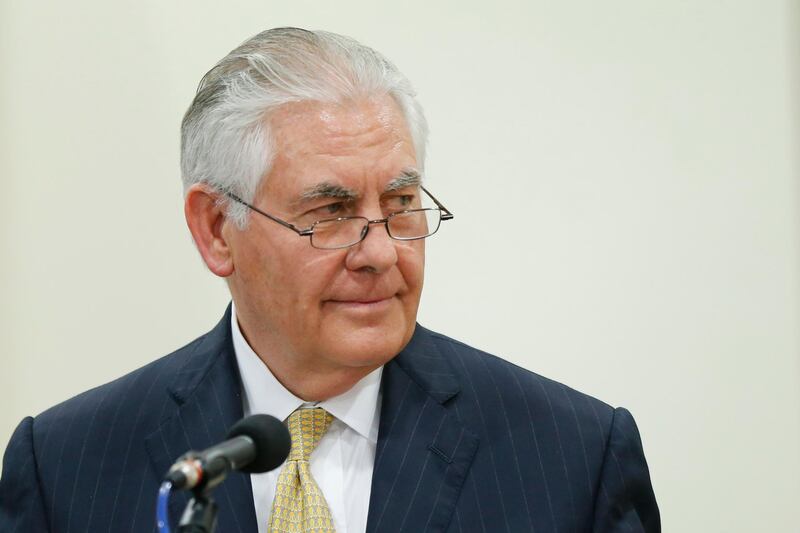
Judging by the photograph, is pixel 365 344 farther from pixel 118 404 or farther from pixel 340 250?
pixel 118 404

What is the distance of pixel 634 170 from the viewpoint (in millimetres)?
3285

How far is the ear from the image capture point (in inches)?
98.0

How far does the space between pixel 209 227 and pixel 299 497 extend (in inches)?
24.4

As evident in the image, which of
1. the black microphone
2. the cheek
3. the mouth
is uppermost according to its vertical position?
the cheek

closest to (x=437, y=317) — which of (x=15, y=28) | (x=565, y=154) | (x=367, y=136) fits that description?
(x=565, y=154)

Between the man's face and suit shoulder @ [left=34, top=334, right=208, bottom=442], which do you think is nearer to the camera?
the man's face

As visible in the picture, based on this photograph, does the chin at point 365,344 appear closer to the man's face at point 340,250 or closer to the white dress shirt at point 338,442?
the man's face at point 340,250

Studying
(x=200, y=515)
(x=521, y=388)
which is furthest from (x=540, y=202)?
(x=200, y=515)

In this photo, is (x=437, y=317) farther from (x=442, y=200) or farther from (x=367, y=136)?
(x=367, y=136)

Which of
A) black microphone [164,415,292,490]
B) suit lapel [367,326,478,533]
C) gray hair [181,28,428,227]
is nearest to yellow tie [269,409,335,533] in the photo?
suit lapel [367,326,478,533]

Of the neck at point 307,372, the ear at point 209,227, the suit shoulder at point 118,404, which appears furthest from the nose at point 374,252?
the suit shoulder at point 118,404

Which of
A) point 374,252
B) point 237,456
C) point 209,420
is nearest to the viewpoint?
point 237,456

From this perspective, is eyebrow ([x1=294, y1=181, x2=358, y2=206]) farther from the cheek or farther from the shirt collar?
the shirt collar

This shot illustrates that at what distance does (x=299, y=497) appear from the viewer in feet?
7.76
